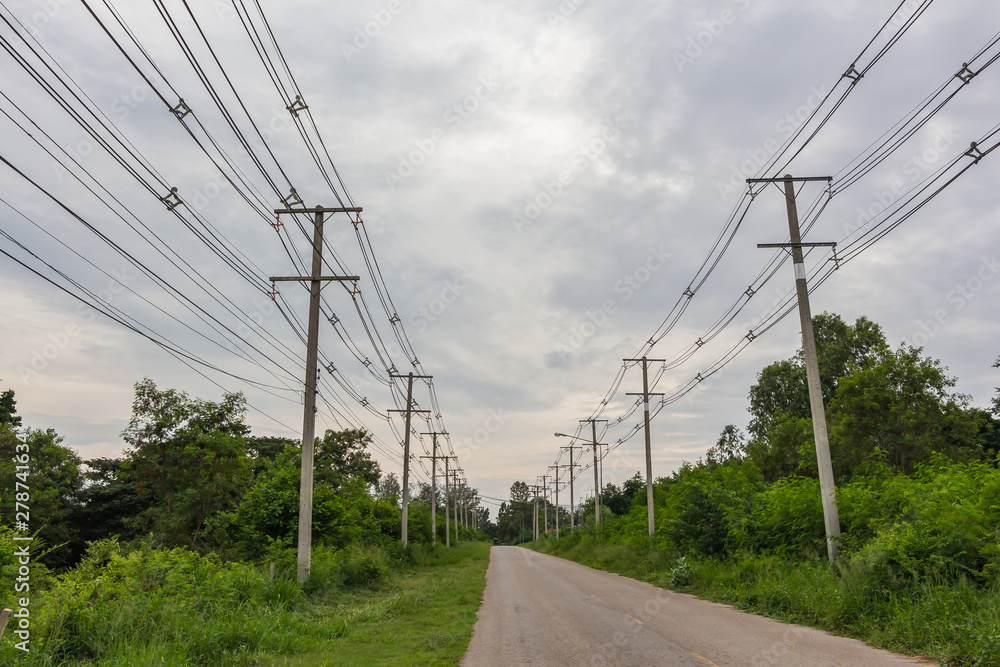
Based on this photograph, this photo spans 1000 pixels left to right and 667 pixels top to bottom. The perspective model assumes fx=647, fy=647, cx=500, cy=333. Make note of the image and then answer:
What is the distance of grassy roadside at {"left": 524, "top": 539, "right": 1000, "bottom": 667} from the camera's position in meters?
9.41

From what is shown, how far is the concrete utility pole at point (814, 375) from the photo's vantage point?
1606 cm

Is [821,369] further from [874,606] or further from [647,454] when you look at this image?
[874,606]

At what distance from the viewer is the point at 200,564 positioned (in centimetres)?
1550

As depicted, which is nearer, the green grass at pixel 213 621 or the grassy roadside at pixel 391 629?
the green grass at pixel 213 621

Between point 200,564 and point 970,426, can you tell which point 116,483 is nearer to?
point 200,564

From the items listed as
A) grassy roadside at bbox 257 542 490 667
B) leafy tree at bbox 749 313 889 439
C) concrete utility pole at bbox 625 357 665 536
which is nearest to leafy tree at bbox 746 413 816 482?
leafy tree at bbox 749 313 889 439

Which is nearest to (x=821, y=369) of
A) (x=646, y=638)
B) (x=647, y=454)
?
(x=647, y=454)

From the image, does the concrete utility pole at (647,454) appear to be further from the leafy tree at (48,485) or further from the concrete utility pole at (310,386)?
the leafy tree at (48,485)

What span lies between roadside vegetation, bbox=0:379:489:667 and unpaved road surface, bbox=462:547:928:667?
3.29 feet

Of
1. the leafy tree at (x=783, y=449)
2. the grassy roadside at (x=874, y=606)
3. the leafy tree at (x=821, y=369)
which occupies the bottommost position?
the grassy roadside at (x=874, y=606)

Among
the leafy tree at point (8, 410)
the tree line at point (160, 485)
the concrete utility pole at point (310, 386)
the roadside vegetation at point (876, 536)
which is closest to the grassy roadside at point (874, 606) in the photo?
the roadside vegetation at point (876, 536)

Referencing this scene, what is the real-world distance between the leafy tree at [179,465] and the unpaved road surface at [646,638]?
2950 cm

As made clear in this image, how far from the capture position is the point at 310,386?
19.1 metres

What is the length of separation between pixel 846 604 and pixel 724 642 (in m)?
3.27
